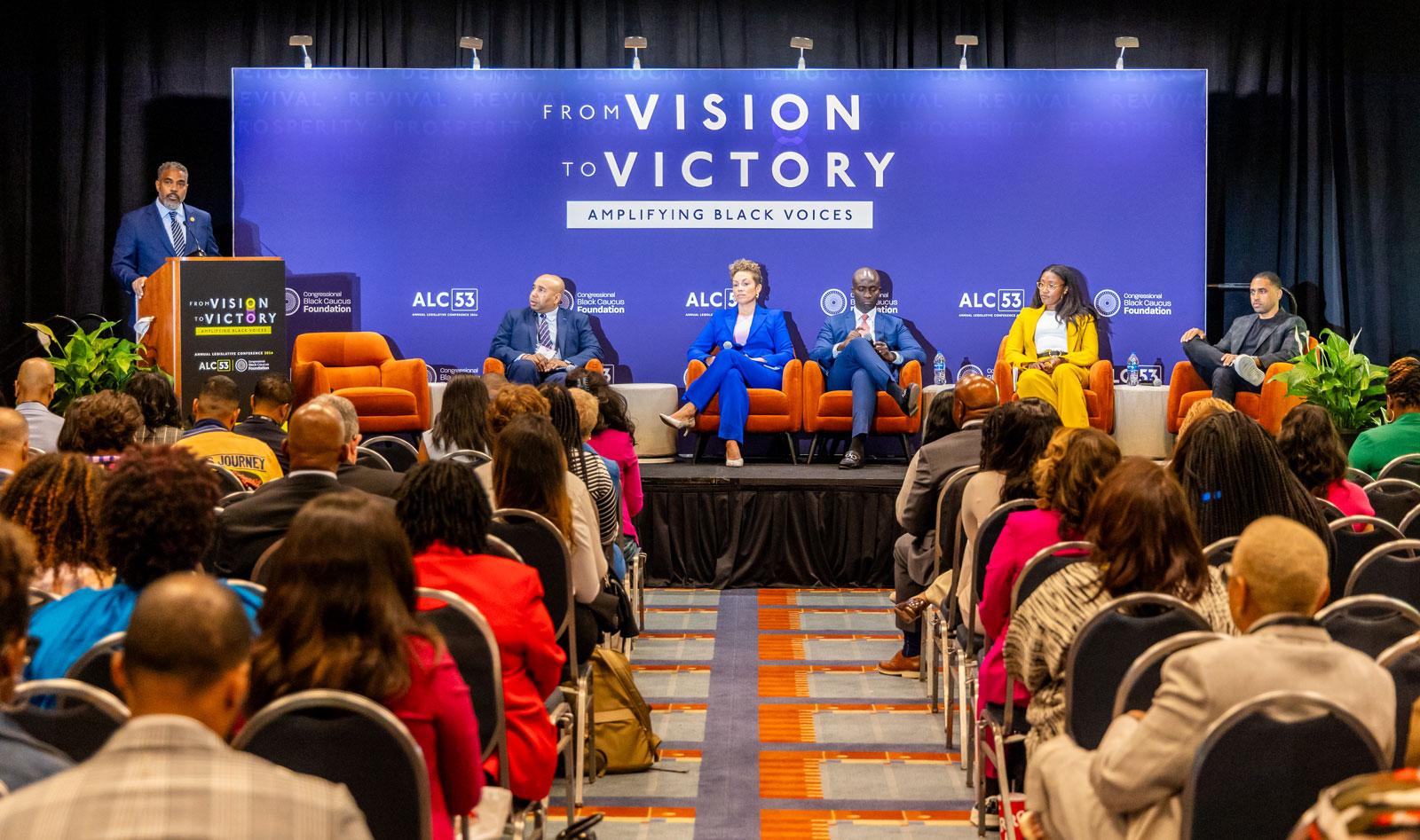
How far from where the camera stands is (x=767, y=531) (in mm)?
6809

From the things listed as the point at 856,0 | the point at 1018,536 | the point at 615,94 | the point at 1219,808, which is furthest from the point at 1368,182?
the point at 1219,808

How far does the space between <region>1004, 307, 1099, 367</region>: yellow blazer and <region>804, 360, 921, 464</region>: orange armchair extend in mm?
771

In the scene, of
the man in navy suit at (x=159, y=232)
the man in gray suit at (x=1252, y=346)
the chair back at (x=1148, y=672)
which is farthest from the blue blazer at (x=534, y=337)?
the chair back at (x=1148, y=672)

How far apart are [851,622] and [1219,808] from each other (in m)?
4.17

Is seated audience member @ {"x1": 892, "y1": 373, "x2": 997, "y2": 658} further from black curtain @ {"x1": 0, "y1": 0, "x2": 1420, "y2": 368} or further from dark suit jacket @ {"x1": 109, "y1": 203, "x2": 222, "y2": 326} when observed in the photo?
dark suit jacket @ {"x1": 109, "y1": 203, "x2": 222, "y2": 326}

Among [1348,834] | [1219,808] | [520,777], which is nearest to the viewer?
[1348,834]

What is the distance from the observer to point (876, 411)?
823 cm

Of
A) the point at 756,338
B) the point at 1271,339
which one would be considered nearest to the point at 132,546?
the point at 756,338

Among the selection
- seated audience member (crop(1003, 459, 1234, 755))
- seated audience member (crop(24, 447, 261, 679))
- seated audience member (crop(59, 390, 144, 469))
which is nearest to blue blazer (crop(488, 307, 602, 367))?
seated audience member (crop(59, 390, 144, 469))

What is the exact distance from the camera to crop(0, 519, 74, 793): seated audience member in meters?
1.48

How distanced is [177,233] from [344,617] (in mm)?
7752

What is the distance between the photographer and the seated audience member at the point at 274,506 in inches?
123

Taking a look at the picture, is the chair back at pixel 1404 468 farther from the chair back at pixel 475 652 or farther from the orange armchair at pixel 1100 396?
the chair back at pixel 475 652

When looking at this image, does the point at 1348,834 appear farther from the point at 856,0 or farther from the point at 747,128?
the point at 856,0
